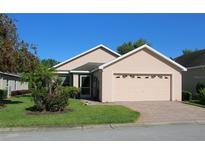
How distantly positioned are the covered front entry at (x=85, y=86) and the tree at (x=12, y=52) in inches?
352

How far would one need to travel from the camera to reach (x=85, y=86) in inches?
1147

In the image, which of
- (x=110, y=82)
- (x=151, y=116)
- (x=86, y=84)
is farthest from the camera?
(x=86, y=84)

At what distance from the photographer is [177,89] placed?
24.4m

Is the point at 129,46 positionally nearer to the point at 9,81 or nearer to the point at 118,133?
the point at 9,81

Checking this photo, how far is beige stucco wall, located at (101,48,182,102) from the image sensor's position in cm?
2358

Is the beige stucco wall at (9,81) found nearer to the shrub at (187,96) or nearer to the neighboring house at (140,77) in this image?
the neighboring house at (140,77)

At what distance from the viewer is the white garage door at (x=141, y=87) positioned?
23.8 m

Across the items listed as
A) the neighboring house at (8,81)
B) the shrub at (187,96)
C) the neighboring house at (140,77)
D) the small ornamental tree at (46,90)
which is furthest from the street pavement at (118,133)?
the neighboring house at (8,81)

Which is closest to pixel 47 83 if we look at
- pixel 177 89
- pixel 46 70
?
pixel 46 70

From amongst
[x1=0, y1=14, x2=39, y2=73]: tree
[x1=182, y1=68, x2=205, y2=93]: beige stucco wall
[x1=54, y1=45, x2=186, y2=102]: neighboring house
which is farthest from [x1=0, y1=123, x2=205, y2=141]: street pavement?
[x1=182, y1=68, x2=205, y2=93]: beige stucco wall

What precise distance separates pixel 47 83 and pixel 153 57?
9976 mm

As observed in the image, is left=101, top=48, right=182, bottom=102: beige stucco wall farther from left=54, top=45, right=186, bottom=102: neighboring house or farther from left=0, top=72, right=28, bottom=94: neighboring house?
left=0, top=72, right=28, bottom=94: neighboring house
